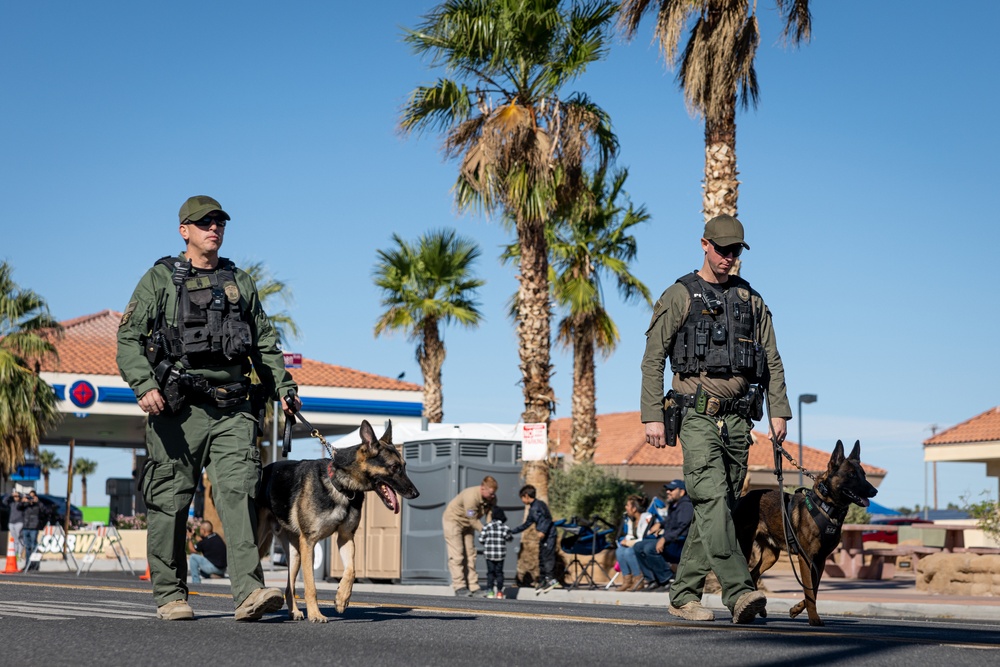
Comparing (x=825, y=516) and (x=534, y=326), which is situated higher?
(x=534, y=326)

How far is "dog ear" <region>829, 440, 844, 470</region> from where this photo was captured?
8266 mm

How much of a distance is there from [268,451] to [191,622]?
119 ft

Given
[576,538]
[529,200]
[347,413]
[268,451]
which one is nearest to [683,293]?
[576,538]

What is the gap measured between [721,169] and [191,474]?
13.5 metres

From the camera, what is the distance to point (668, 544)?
1638cm

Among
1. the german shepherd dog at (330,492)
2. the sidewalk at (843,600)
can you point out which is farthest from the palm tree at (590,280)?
the german shepherd dog at (330,492)

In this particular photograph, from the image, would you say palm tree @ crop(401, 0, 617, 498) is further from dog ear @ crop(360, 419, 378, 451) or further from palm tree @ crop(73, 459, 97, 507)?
palm tree @ crop(73, 459, 97, 507)

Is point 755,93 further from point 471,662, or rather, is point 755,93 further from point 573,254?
point 471,662

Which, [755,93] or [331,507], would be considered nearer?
[331,507]

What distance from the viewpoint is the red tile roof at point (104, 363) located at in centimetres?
3634

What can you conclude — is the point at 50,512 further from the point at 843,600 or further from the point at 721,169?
the point at 843,600

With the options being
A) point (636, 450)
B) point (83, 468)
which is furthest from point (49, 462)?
point (636, 450)

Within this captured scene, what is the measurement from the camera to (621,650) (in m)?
5.23

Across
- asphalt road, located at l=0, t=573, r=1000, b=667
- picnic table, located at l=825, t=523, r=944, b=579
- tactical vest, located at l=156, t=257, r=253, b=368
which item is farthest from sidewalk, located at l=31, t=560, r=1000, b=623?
tactical vest, located at l=156, t=257, r=253, b=368
